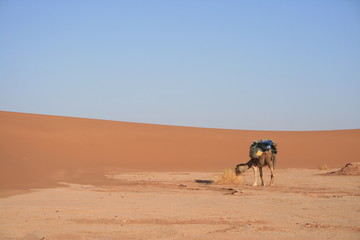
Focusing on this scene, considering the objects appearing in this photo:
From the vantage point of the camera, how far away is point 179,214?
39.7ft

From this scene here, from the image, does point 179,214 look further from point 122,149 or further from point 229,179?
point 122,149

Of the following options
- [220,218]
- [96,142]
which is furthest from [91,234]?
[96,142]

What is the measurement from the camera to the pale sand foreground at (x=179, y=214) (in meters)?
9.91

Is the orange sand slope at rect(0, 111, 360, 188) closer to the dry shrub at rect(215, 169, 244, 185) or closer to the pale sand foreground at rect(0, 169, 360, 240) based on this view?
the pale sand foreground at rect(0, 169, 360, 240)

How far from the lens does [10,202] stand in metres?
13.7

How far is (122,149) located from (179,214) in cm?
2922

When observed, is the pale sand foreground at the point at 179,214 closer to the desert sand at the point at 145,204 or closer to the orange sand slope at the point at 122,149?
the desert sand at the point at 145,204

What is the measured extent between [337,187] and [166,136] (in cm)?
3299

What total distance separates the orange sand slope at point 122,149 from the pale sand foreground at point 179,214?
197 inches

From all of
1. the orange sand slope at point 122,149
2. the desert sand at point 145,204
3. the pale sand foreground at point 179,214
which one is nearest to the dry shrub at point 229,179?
the desert sand at point 145,204

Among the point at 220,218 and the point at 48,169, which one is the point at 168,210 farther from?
the point at 48,169

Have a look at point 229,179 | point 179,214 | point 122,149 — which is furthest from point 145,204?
point 122,149

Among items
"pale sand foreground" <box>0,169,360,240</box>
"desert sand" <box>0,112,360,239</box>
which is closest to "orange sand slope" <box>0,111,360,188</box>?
"desert sand" <box>0,112,360,239</box>

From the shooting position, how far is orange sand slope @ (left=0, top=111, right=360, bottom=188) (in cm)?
2497
